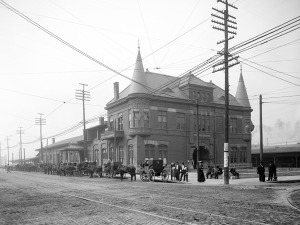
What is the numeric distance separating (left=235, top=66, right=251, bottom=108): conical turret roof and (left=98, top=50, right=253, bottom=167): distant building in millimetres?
217

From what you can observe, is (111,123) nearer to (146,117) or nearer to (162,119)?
(146,117)

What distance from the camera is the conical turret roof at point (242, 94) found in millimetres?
51625

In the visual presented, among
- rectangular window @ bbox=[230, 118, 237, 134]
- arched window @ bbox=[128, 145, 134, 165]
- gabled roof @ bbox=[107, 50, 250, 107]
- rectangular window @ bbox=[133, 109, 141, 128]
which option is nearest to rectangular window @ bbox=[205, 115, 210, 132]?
gabled roof @ bbox=[107, 50, 250, 107]

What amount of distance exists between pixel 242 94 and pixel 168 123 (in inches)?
673

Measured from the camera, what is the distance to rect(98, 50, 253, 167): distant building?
131 ft

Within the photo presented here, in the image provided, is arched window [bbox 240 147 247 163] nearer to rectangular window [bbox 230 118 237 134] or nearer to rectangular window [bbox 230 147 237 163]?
rectangular window [bbox 230 147 237 163]

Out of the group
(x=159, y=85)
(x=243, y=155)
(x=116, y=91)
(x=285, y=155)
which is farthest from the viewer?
(x=243, y=155)

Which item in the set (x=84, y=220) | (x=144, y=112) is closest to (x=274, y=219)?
(x=84, y=220)

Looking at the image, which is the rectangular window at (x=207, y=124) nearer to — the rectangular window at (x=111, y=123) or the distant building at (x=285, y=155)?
the distant building at (x=285, y=155)

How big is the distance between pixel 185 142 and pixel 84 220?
35.2 m

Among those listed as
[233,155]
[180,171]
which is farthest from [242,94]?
[180,171]

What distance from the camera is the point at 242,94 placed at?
52.1 m

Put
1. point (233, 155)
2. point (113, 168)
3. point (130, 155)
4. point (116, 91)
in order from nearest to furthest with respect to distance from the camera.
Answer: point (113, 168) < point (130, 155) < point (116, 91) < point (233, 155)

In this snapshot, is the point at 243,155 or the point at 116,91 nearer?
the point at 116,91
